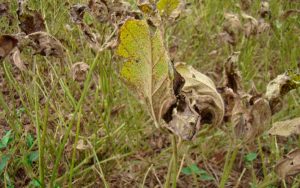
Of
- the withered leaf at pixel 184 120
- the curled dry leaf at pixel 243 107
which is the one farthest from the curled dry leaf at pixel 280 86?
the withered leaf at pixel 184 120

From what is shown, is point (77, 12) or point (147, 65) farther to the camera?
point (77, 12)

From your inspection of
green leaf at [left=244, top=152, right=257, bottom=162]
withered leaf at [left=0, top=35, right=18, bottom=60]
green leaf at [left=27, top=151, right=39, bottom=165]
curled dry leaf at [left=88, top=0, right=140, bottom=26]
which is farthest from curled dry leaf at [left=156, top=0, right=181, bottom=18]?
green leaf at [left=244, top=152, right=257, bottom=162]

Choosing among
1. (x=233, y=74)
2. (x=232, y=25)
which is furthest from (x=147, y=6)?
(x=232, y=25)

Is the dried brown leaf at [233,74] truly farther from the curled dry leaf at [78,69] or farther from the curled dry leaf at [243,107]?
the curled dry leaf at [78,69]

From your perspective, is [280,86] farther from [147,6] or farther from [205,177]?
[205,177]

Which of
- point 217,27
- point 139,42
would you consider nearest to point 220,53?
point 217,27

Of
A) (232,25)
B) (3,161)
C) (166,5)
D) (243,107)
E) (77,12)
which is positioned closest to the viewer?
(243,107)

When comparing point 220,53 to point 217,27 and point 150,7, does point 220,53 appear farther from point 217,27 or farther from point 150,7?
point 150,7
